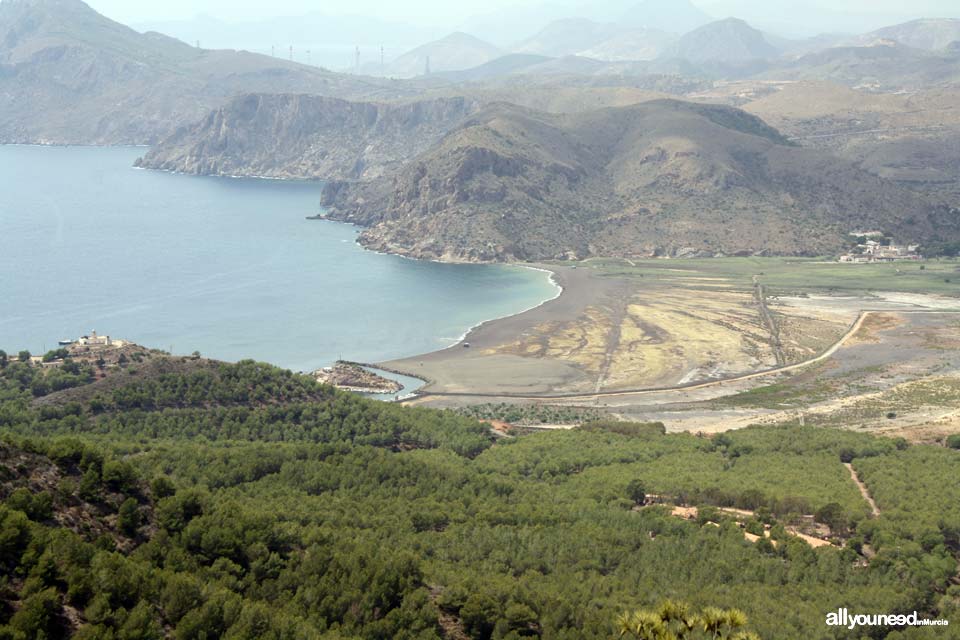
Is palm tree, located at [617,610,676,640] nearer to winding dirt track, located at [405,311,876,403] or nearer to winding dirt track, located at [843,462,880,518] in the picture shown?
winding dirt track, located at [843,462,880,518]

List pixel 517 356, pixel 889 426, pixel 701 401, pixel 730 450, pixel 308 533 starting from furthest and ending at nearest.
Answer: pixel 517 356, pixel 701 401, pixel 889 426, pixel 730 450, pixel 308 533

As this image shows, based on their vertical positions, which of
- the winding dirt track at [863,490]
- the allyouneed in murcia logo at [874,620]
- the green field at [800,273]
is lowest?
the winding dirt track at [863,490]

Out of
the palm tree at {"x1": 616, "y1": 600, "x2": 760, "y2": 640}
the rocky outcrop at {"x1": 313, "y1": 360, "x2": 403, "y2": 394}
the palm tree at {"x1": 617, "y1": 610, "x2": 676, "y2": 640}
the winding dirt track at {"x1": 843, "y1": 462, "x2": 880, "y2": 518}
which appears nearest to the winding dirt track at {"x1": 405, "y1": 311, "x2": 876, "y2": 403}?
the rocky outcrop at {"x1": 313, "y1": 360, "x2": 403, "y2": 394}

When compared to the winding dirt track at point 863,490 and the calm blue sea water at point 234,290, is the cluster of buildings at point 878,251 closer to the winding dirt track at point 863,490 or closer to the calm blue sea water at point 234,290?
the calm blue sea water at point 234,290

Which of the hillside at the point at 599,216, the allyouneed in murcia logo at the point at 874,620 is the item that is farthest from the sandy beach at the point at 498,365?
the allyouneed in murcia logo at the point at 874,620

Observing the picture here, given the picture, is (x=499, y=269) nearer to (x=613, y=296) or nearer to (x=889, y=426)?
(x=613, y=296)

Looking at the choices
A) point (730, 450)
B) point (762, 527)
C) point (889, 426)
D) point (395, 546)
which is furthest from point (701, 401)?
point (395, 546)

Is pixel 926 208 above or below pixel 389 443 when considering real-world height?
above
